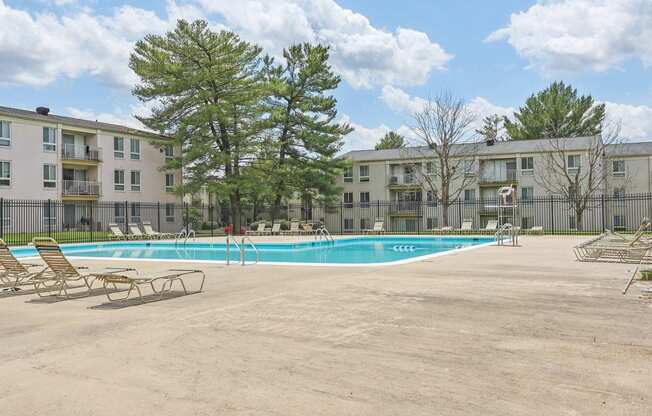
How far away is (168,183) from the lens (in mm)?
41938

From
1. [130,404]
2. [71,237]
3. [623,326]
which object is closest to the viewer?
[130,404]

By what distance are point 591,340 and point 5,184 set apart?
1370 inches

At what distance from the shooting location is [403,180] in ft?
150

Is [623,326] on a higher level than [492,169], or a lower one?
lower

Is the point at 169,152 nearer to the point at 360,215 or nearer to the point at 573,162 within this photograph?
the point at 360,215

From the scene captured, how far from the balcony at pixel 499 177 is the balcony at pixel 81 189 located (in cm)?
2846

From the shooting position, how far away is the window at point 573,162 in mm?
40531

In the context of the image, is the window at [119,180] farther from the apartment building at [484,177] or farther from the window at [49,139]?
the apartment building at [484,177]

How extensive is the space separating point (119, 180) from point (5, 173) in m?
7.49

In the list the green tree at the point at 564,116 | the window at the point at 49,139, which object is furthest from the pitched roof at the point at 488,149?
the window at the point at 49,139

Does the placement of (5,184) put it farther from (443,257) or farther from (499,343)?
(499,343)

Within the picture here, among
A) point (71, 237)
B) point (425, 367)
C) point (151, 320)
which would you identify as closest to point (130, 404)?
point (425, 367)

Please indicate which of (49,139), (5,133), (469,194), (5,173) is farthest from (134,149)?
(469,194)

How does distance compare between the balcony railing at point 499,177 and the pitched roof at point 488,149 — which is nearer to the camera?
the pitched roof at point 488,149
